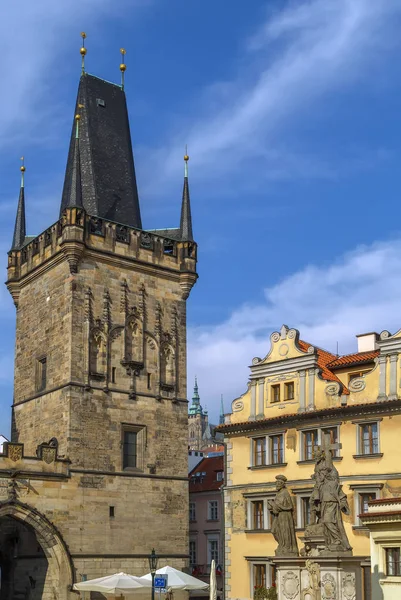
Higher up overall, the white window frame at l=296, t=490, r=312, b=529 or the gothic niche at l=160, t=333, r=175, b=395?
the gothic niche at l=160, t=333, r=175, b=395

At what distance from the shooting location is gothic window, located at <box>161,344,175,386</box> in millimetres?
34469

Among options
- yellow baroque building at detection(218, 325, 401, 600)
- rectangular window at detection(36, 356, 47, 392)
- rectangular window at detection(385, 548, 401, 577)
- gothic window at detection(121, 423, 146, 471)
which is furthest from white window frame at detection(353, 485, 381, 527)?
rectangular window at detection(36, 356, 47, 392)

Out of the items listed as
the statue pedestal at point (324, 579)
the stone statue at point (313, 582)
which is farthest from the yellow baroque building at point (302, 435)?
the stone statue at point (313, 582)

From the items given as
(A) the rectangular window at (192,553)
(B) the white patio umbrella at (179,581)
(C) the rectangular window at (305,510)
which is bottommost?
(A) the rectangular window at (192,553)

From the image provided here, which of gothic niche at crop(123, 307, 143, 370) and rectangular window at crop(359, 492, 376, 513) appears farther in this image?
gothic niche at crop(123, 307, 143, 370)

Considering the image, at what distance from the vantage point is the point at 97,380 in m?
32.2

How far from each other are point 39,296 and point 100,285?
9.90 feet

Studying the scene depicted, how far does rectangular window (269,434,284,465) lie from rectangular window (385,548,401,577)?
269 inches

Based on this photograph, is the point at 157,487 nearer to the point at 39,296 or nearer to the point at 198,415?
the point at 39,296

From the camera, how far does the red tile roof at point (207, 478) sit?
151 feet

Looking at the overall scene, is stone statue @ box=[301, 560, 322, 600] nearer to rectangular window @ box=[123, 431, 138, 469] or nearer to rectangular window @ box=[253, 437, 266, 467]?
rectangular window @ box=[253, 437, 266, 467]

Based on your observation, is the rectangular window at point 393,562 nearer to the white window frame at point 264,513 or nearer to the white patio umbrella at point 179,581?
the white patio umbrella at point 179,581

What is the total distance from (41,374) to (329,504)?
18.7 meters

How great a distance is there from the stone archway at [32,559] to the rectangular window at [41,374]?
16.8ft
